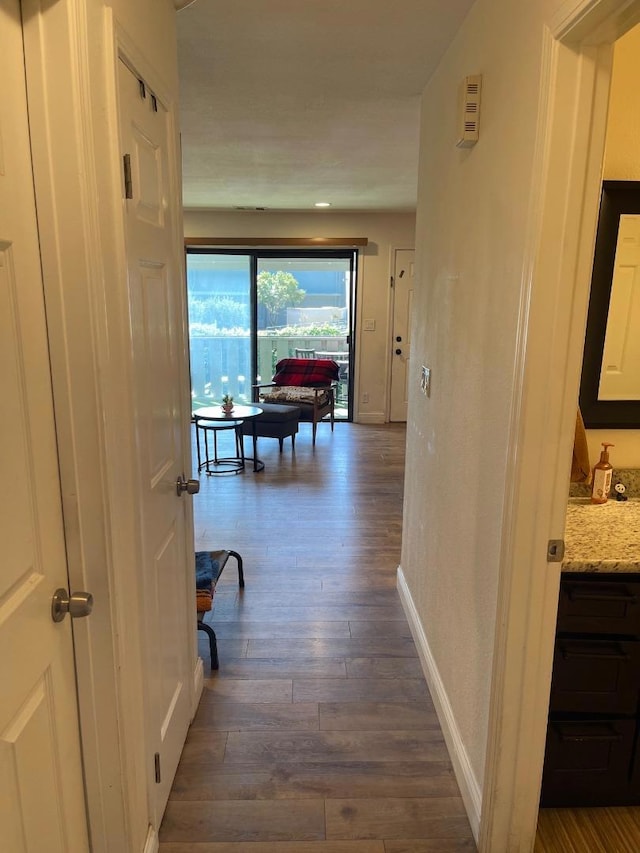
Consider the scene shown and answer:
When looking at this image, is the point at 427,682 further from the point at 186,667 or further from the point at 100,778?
the point at 100,778

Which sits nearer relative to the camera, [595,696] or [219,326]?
[595,696]

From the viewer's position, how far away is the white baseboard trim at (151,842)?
147 centimetres

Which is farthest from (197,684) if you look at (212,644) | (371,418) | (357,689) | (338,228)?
(338,228)

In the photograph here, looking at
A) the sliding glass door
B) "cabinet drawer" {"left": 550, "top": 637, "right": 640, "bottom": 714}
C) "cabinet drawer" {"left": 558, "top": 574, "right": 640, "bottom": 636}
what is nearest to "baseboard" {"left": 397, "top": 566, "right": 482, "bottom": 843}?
"cabinet drawer" {"left": 550, "top": 637, "right": 640, "bottom": 714}

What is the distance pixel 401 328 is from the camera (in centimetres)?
684

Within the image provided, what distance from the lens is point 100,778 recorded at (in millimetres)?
1263

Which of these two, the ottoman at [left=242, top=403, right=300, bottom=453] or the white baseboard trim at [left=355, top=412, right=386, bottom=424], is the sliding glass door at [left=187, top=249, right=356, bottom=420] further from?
the ottoman at [left=242, top=403, right=300, bottom=453]

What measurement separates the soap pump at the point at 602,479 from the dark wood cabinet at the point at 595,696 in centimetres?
44

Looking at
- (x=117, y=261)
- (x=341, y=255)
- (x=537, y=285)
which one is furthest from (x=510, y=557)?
(x=341, y=255)

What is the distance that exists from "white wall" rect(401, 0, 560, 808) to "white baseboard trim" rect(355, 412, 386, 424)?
14.5 feet

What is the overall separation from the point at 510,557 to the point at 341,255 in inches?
231

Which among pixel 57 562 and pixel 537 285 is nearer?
pixel 57 562

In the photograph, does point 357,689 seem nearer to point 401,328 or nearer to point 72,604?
point 72,604

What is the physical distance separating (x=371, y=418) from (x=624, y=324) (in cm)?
508
